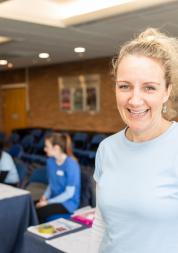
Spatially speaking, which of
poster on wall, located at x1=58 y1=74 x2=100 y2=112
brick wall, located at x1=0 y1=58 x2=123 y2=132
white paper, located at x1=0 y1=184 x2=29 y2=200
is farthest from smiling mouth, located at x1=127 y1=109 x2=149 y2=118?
poster on wall, located at x1=58 y1=74 x2=100 y2=112

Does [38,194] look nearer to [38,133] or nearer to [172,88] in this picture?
[172,88]

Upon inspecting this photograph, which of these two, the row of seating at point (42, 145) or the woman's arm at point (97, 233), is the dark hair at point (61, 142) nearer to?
the woman's arm at point (97, 233)

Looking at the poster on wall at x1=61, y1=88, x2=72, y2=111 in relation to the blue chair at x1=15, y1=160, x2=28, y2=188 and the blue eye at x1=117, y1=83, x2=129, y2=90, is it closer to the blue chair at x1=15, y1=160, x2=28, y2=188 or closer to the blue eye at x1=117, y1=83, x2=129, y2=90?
the blue chair at x1=15, y1=160, x2=28, y2=188

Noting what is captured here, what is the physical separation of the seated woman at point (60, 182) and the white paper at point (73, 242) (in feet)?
3.67

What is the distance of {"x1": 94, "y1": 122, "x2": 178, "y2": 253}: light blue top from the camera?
998 millimetres

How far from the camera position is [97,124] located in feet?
26.7

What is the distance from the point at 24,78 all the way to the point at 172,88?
30.5 feet

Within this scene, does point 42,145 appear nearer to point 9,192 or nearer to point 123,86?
point 9,192

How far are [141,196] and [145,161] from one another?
0.11 meters

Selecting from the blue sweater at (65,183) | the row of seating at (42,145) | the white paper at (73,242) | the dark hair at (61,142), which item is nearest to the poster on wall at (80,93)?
the row of seating at (42,145)

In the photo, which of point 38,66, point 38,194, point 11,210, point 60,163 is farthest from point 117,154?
point 38,66

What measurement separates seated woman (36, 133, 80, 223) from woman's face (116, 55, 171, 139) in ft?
6.67

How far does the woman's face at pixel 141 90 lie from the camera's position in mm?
1003

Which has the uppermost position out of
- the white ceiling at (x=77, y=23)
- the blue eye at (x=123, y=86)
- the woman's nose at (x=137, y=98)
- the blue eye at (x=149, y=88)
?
the white ceiling at (x=77, y=23)
